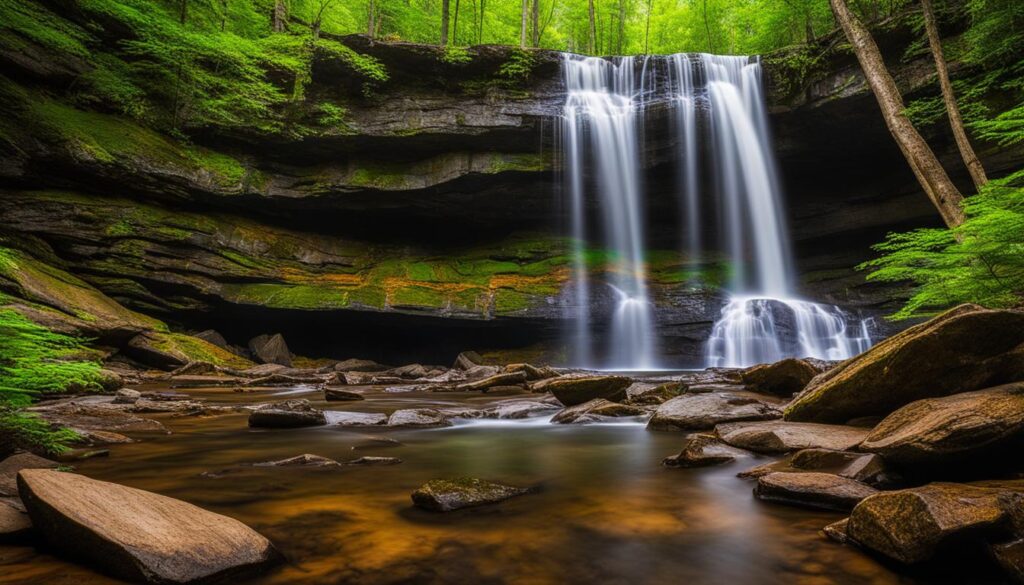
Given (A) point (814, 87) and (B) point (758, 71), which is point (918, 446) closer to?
(A) point (814, 87)

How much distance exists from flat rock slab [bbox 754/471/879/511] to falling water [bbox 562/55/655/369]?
53.6ft

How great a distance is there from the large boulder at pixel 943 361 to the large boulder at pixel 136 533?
450cm

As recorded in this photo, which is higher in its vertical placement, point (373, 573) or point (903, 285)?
point (903, 285)

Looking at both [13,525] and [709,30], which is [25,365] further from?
[709,30]

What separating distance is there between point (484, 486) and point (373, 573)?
117cm

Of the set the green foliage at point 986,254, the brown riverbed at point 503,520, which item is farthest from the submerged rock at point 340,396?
the green foliage at point 986,254

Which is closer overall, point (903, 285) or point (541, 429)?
point (541, 429)

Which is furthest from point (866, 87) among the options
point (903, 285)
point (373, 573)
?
point (373, 573)

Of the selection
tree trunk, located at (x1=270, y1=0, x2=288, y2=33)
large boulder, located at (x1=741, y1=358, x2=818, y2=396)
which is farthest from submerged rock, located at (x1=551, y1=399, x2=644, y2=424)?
tree trunk, located at (x1=270, y1=0, x2=288, y2=33)

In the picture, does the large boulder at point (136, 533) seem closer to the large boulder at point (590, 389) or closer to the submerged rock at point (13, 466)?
the submerged rock at point (13, 466)

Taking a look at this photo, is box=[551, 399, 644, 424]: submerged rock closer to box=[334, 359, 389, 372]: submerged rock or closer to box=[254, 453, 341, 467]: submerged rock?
box=[254, 453, 341, 467]: submerged rock

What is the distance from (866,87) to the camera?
15.7m

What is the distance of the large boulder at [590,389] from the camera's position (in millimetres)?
7711

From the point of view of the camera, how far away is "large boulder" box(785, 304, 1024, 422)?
369 centimetres
